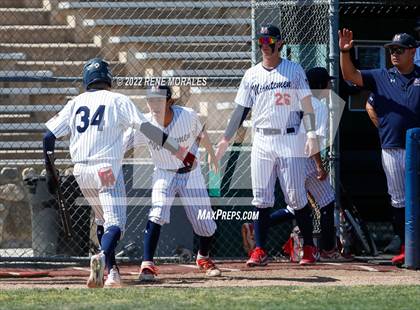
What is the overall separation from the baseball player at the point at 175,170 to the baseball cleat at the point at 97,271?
1.01m

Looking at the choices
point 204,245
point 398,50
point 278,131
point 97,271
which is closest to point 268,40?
point 278,131

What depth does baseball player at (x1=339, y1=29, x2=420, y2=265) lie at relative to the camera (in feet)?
30.9

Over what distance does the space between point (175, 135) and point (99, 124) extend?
3.02 ft

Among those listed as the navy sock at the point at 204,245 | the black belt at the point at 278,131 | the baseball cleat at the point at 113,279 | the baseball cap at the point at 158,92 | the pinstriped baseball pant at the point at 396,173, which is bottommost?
the baseball cleat at the point at 113,279

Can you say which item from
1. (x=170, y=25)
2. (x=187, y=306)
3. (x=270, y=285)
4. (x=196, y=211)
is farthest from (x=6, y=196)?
(x=187, y=306)

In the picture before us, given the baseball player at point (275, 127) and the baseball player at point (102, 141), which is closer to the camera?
the baseball player at point (102, 141)

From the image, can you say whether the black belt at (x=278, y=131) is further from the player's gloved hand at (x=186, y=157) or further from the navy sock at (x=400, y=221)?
the navy sock at (x=400, y=221)

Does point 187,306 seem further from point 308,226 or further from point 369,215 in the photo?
point 369,215

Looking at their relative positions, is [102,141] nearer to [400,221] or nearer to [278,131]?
[278,131]

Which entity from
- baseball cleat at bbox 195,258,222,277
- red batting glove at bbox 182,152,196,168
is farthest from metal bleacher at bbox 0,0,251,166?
baseball cleat at bbox 195,258,222,277

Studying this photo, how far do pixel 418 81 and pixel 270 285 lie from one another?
242 centimetres

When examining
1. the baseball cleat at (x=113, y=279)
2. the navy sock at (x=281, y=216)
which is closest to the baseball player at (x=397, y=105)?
the navy sock at (x=281, y=216)

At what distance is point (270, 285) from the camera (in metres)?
8.20

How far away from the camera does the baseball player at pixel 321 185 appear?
10.0 metres
